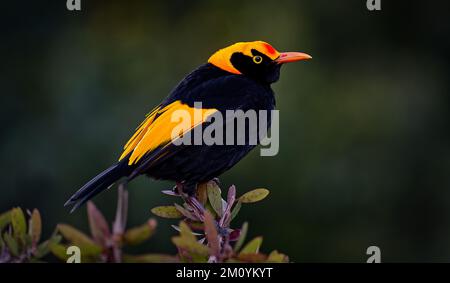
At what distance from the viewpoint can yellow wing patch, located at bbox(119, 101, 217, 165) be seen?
3.78m

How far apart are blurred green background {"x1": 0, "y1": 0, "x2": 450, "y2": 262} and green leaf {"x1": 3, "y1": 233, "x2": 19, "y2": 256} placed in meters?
3.98

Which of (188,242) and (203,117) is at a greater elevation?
(203,117)

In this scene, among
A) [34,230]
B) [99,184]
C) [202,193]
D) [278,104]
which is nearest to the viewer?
[34,230]

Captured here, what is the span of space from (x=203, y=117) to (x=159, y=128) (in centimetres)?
27

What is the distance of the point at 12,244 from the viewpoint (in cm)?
230

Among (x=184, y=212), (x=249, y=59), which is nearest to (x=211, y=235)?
(x=184, y=212)

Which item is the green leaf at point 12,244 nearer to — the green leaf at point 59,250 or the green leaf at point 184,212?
the green leaf at point 59,250

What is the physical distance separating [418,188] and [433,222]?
1.26 ft

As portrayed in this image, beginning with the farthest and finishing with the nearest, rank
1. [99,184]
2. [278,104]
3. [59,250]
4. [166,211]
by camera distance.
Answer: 1. [278,104]
2. [99,184]
3. [166,211]
4. [59,250]

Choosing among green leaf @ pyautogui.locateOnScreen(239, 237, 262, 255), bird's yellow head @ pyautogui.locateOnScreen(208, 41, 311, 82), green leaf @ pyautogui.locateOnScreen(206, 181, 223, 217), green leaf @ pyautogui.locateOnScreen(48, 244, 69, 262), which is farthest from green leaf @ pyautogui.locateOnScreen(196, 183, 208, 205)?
green leaf @ pyautogui.locateOnScreen(48, 244, 69, 262)

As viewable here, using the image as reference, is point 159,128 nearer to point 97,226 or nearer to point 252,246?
point 252,246

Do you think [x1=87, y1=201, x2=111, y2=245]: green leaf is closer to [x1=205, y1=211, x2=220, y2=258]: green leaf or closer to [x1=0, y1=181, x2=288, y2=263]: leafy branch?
[x1=0, y1=181, x2=288, y2=263]: leafy branch

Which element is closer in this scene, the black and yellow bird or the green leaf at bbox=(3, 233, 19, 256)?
the green leaf at bbox=(3, 233, 19, 256)

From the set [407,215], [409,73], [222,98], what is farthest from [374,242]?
[222,98]
